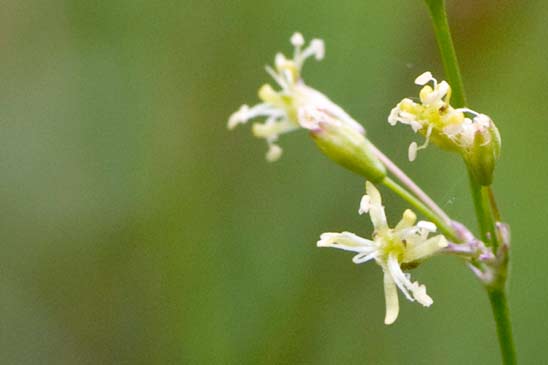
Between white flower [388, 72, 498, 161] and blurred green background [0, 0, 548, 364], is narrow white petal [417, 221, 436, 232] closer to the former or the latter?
white flower [388, 72, 498, 161]

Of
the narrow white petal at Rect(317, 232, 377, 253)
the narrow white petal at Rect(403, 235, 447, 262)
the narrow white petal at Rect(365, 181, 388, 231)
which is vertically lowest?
the narrow white petal at Rect(403, 235, 447, 262)

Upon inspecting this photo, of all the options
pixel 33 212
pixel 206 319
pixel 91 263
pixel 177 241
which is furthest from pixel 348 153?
pixel 33 212

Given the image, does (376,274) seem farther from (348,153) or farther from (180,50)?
(348,153)

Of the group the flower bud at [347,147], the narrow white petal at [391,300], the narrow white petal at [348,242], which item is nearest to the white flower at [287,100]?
the flower bud at [347,147]

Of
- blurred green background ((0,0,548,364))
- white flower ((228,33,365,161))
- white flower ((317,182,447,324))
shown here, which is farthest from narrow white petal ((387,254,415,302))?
blurred green background ((0,0,548,364))

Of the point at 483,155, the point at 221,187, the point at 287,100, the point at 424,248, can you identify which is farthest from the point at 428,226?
the point at 221,187
